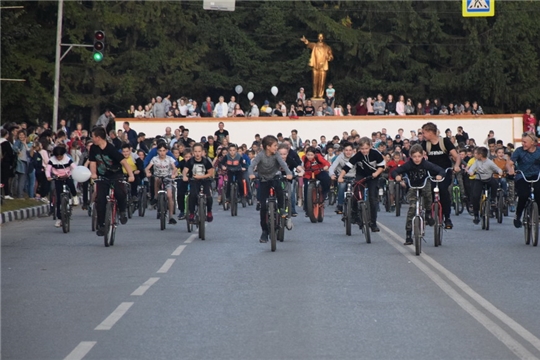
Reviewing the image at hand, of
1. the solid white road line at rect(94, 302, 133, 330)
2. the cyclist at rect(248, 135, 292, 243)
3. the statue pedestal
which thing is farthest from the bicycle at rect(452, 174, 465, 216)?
the statue pedestal

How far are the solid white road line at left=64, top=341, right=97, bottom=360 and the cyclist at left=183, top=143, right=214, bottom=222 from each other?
40.4 feet

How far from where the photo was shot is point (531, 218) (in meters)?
20.2

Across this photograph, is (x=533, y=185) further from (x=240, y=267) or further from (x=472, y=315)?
(x=472, y=315)

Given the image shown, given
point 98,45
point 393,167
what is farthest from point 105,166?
point 393,167

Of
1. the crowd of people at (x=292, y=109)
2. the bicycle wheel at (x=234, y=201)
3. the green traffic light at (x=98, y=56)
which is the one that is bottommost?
the bicycle wheel at (x=234, y=201)

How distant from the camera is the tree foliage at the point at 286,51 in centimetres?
6228

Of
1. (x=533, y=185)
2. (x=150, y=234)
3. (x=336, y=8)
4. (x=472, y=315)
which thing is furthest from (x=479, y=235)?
(x=336, y=8)

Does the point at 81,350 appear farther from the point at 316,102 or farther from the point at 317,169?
the point at 316,102

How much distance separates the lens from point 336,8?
69.1m

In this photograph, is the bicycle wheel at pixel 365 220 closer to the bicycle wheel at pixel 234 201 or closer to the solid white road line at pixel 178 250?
the solid white road line at pixel 178 250

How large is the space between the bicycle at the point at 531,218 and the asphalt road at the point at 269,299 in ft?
1.43

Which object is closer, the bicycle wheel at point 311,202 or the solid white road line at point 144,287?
the solid white road line at point 144,287

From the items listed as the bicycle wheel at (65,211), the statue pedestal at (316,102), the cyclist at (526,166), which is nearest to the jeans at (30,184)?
the bicycle wheel at (65,211)

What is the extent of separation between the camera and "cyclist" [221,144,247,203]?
33.2 metres
